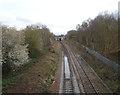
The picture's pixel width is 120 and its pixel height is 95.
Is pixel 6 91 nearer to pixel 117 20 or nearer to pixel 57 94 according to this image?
pixel 57 94

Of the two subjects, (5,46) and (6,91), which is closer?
(6,91)

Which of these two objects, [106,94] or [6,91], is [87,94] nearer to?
[106,94]

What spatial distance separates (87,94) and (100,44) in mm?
21656

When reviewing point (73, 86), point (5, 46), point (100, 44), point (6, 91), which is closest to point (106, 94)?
point (73, 86)

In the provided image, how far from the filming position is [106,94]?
15.8 m

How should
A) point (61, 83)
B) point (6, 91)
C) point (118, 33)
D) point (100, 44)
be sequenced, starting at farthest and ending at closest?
point (100, 44) < point (118, 33) < point (61, 83) < point (6, 91)

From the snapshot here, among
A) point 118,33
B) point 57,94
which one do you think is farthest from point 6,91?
point 118,33

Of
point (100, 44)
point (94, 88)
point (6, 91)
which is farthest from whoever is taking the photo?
point (100, 44)

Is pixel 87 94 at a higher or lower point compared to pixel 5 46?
lower

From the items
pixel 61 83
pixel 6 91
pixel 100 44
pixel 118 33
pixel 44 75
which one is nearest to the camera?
pixel 6 91

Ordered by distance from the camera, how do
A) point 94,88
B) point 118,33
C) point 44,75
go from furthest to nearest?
1. point 118,33
2. point 44,75
3. point 94,88

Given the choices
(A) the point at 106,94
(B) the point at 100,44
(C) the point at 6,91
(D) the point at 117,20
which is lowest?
(A) the point at 106,94

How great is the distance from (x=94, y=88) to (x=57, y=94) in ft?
11.8

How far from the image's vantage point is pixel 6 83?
1606 cm
